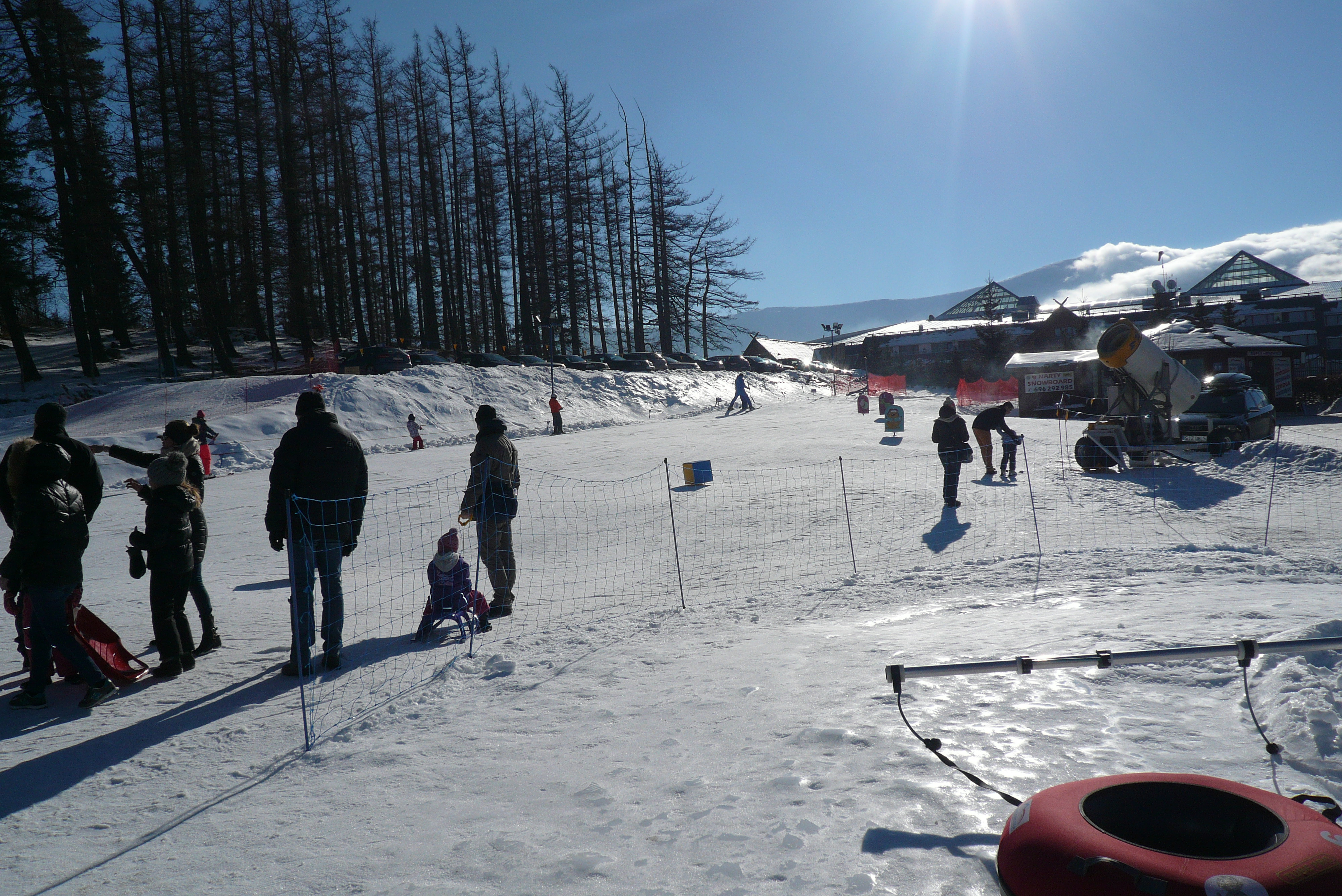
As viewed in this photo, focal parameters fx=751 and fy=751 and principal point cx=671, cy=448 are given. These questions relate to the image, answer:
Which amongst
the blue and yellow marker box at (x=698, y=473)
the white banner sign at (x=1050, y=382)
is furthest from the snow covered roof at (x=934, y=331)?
the blue and yellow marker box at (x=698, y=473)

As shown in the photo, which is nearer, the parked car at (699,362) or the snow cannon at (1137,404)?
the snow cannon at (1137,404)

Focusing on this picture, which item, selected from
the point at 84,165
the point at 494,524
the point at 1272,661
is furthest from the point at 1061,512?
the point at 84,165

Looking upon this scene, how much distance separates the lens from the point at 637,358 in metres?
43.0

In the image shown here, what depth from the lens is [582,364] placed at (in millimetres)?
38812

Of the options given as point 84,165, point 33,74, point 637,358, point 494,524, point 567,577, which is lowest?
point 567,577

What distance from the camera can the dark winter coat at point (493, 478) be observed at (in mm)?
6602

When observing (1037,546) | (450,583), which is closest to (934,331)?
(1037,546)

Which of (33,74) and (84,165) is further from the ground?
(33,74)

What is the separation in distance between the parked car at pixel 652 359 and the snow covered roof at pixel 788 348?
31467 mm

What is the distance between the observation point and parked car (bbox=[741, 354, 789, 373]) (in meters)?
49.4

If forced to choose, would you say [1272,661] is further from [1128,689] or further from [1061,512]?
[1061,512]

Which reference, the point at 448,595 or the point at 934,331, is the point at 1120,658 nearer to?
the point at 448,595

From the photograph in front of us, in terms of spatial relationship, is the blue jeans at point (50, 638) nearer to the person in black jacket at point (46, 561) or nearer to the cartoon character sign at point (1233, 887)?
the person in black jacket at point (46, 561)

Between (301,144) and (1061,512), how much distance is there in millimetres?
34387
